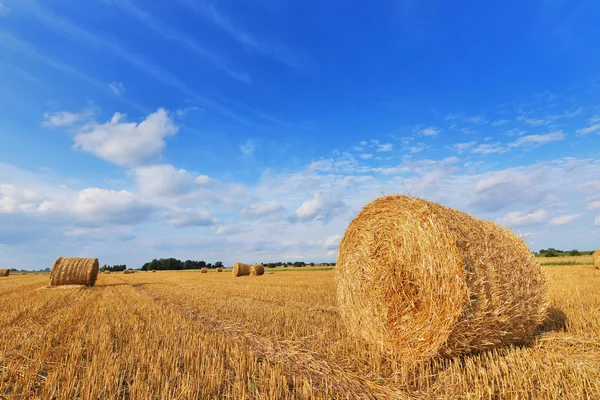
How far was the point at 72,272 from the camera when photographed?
17312 millimetres

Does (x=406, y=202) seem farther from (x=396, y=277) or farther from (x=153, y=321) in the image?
(x=153, y=321)

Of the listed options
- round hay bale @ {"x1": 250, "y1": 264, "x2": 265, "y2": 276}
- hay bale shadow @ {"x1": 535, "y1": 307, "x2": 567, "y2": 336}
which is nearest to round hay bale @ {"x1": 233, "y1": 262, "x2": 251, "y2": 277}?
round hay bale @ {"x1": 250, "y1": 264, "x2": 265, "y2": 276}

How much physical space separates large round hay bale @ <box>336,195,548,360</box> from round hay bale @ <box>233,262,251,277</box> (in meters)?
24.3

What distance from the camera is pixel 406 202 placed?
545cm

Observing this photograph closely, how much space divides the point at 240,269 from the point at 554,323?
25600mm

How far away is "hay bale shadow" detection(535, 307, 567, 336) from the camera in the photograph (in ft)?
19.1

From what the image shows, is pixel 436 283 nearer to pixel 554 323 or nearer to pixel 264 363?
pixel 264 363

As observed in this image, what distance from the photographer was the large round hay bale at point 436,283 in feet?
14.8

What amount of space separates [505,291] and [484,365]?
3.47 feet

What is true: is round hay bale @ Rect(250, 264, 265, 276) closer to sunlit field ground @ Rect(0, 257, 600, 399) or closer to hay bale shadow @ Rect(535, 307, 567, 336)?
sunlit field ground @ Rect(0, 257, 600, 399)

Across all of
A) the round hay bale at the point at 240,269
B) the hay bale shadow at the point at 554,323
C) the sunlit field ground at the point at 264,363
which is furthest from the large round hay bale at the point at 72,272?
the hay bale shadow at the point at 554,323

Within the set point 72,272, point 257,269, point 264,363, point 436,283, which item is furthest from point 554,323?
point 257,269

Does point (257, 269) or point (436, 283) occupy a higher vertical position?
point (257, 269)

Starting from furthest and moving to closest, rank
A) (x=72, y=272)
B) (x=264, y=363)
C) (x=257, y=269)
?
(x=257, y=269) < (x=72, y=272) < (x=264, y=363)
